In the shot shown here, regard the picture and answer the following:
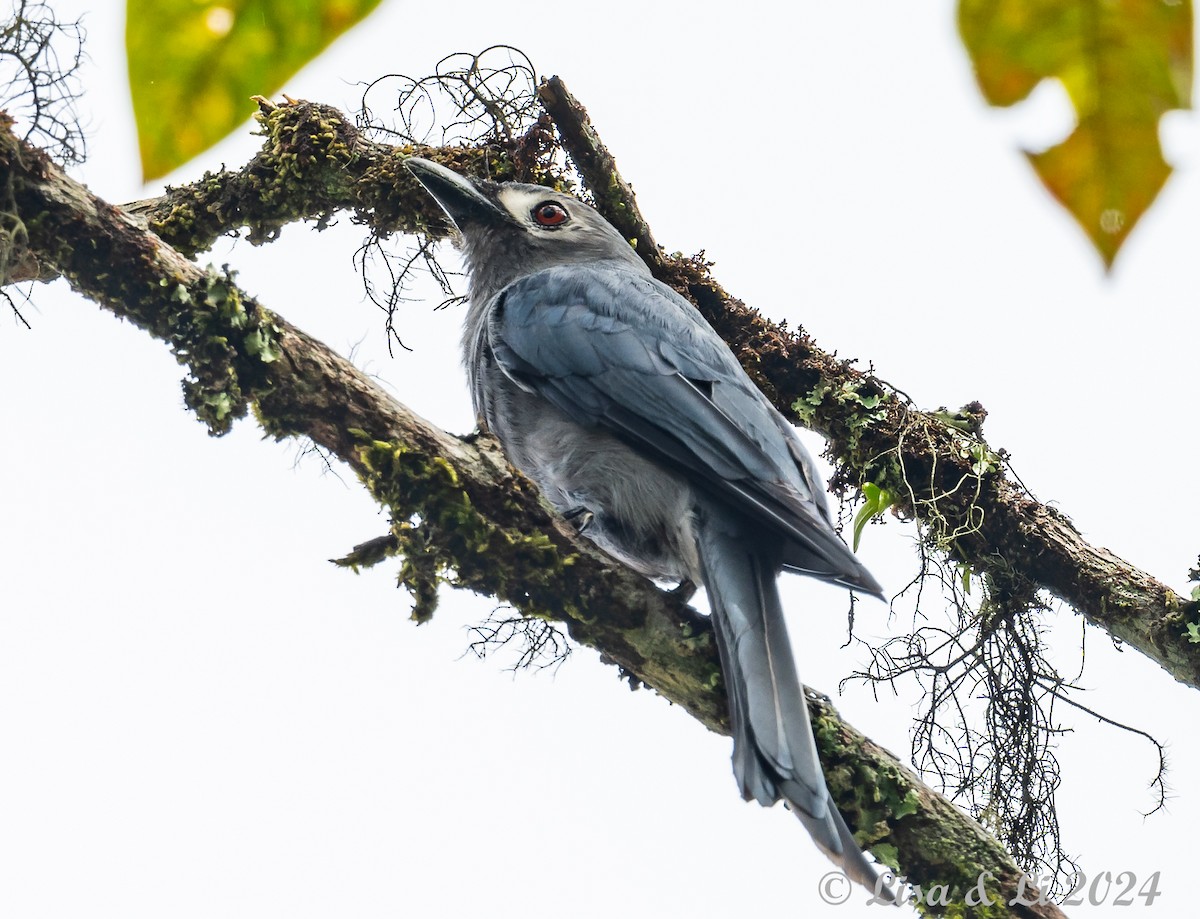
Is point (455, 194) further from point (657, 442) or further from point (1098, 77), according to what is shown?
point (1098, 77)

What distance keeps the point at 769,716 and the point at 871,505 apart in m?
1.27

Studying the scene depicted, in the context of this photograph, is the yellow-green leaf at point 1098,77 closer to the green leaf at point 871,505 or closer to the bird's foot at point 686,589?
the bird's foot at point 686,589

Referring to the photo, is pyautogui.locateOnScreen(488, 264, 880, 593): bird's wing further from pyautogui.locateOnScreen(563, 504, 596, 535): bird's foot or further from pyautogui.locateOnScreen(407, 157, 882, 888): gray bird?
pyautogui.locateOnScreen(563, 504, 596, 535): bird's foot

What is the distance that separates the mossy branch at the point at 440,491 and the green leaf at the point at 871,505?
0.97 m

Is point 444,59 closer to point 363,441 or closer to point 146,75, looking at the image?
point 363,441

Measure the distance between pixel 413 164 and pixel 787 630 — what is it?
201 centimetres

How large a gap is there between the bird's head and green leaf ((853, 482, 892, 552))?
1110 millimetres

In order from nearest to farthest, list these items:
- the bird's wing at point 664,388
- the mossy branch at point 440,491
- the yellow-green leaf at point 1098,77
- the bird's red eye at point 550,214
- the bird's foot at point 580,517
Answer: the yellow-green leaf at point 1098,77, the mossy branch at point 440,491, the bird's wing at point 664,388, the bird's foot at point 580,517, the bird's red eye at point 550,214

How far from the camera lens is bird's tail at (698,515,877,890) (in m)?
2.68

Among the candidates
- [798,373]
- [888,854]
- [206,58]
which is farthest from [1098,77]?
[798,373]

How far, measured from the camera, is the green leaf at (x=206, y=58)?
446 millimetres

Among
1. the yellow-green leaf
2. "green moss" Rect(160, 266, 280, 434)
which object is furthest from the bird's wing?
the yellow-green leaf

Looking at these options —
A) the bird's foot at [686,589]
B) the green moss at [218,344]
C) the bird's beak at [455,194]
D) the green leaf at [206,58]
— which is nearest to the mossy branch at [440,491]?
the green moss at [218,344]

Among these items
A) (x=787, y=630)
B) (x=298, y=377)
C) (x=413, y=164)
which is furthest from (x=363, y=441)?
(x=413, y=164)
